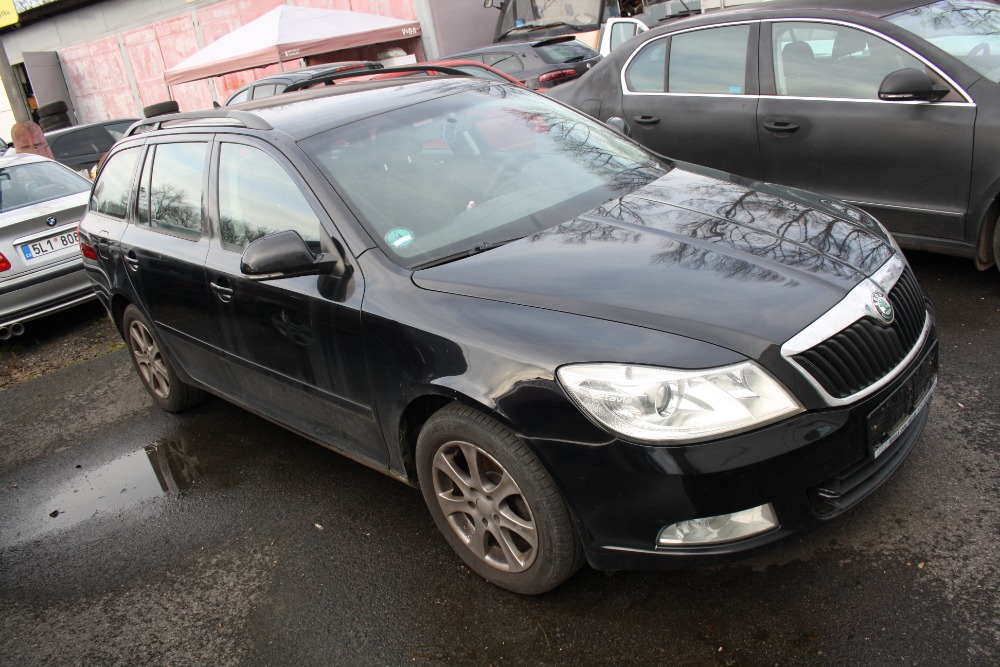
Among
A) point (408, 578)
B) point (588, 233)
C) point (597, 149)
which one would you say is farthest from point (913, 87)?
point (408, 578)

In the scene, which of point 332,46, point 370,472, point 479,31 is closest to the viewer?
point 370,472

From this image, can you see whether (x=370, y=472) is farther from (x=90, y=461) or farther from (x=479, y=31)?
(x=479, y=31)

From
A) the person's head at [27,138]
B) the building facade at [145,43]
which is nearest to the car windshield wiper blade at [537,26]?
the building facade at [145,43]

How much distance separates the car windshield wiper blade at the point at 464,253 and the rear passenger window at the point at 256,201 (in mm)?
487

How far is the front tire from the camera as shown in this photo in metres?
2.67

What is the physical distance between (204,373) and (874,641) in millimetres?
3325

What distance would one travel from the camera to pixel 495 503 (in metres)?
2.87

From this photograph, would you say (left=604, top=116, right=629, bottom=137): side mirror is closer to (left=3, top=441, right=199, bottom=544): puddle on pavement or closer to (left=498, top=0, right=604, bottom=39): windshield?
(left=3, top=441, right=199, bottom=544): puddle on pavement

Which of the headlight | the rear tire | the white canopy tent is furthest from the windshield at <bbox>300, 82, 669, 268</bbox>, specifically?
the white canopy tent

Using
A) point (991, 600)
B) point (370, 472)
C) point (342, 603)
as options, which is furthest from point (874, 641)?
point (370, 472)

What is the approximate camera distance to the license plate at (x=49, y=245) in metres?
7.11

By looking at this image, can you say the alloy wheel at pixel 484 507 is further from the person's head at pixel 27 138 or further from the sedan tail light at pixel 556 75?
the person's head at pixel 27 138

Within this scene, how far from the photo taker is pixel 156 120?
464 centimetres

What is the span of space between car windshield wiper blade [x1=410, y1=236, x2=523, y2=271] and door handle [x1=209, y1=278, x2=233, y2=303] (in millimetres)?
1120
